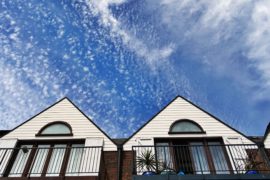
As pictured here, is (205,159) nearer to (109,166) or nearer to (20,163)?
Result: (109,166)

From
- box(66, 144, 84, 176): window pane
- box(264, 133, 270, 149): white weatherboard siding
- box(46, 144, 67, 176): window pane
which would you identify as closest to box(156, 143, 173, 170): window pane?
box(66, 144, 84, 176): window pane

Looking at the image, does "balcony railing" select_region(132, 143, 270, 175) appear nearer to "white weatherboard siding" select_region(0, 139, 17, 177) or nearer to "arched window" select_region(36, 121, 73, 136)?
"arched window" select_region(36, 121, 73, 136)

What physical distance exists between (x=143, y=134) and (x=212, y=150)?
3385 millimetres

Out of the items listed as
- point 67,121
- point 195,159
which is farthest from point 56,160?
point 195,159

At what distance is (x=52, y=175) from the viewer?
36.2 feet

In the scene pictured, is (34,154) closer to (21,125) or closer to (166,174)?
(21,125)

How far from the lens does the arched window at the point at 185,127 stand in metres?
12.4

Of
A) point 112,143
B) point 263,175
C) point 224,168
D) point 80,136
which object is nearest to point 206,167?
point 224,168

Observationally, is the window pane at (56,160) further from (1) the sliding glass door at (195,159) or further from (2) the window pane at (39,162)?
(1) the sliding glass door at (195,159)

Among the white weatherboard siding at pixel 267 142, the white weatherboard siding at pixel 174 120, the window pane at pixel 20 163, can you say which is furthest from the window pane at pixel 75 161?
the white weatherboard siding at pixel 267 142

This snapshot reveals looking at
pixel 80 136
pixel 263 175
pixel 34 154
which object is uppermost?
pixel 80 136

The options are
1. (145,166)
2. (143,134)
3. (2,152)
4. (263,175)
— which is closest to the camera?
(263,175)

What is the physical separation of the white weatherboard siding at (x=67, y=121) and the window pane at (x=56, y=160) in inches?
29.7

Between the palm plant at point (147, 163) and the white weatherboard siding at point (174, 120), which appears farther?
the white weatherboard siding at point (174, 120)
